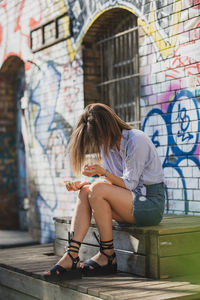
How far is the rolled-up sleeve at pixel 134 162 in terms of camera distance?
3934 millimetres

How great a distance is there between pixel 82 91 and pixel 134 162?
3.08 metres

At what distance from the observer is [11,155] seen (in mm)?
9633

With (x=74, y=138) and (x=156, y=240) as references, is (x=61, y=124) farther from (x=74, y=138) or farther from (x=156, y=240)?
(x=156, y=240)

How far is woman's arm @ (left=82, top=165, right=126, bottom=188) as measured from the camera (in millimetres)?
3894

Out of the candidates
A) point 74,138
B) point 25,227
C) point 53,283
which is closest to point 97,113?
point 74,138

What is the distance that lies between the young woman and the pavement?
3.87m

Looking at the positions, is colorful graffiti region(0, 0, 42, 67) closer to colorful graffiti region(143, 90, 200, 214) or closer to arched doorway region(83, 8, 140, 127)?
arched doorway region(83, 8, 140, 127)

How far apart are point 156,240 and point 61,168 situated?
12.3 feet

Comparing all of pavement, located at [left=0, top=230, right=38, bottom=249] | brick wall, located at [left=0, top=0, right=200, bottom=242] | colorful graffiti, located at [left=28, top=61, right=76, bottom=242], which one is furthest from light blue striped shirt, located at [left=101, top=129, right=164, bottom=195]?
pavement, located at [left=0, top=230, right=38, bottom=249]

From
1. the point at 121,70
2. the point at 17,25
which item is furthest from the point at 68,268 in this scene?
the point at 17,25

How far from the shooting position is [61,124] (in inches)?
289

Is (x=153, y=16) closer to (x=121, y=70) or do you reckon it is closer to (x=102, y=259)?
(x=121, y=70)

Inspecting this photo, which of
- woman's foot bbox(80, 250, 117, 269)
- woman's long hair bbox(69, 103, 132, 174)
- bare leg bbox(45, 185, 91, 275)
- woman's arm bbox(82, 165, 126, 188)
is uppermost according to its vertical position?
woman's long hair bbox(69, 103, 132, 174)

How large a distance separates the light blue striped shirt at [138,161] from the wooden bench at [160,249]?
35cm
